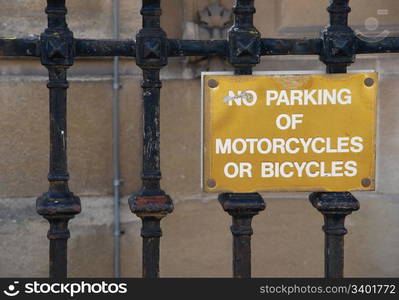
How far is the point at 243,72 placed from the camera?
1.72m

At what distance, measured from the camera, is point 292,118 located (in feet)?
5.66

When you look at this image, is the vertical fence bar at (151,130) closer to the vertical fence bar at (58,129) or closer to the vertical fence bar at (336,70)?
the vertical fence bar at (58,129)

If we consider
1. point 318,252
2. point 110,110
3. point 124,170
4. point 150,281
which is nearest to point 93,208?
point 124,170

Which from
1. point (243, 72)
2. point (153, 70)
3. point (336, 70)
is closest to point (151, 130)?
point (153, 70)

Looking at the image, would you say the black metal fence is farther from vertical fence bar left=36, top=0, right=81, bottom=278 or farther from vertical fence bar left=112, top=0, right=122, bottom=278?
vertical fence bar left=112, top=0, right=122, bottom=278

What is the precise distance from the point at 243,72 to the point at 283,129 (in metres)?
0.18

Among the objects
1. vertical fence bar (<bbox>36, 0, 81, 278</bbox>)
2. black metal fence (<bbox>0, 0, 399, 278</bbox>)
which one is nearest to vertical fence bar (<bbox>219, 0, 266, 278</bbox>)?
black metal fence (<bbox>0, 0, 399, 278</bbox>)

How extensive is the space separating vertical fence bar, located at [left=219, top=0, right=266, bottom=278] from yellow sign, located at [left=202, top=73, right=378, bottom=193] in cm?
3

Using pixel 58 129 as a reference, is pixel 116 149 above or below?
above

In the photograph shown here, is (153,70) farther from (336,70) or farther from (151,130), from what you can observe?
(336,70)

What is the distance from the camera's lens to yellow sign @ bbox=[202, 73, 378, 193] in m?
1.71

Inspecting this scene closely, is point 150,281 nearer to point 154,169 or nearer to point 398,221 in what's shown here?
point 154,169

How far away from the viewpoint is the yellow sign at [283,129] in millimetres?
1714

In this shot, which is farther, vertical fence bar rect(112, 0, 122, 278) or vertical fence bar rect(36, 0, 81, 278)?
vertical fence bar rect(112, 0, 122, 278)
